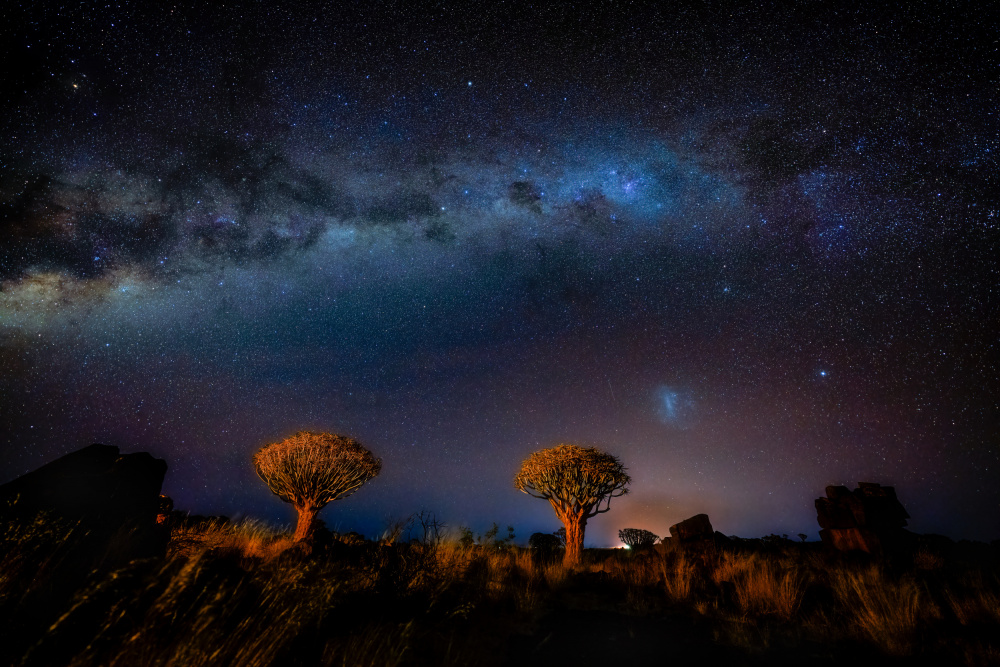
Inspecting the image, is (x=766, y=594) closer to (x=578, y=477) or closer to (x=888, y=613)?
(x=888, y=613)

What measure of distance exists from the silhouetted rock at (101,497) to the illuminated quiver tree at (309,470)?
8548mm

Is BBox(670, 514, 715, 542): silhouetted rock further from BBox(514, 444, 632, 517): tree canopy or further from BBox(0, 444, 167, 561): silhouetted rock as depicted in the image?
BBox(0, 444, 167, 561): silhouetted rock

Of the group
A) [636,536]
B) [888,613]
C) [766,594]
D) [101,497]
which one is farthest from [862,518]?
[101,497]

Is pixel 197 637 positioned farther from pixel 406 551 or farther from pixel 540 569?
pixel 540 569

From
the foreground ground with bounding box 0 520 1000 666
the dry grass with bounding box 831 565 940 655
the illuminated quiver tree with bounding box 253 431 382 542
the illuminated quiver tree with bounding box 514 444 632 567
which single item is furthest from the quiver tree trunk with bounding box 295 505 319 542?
the dry grass with bounding box 831 565 940 655

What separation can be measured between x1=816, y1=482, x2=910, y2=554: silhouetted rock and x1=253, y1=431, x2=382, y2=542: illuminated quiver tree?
18065 millimetres

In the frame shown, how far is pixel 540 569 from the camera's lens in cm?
1160

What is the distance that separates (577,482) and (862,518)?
400 inches

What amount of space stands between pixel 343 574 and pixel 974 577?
1589cm

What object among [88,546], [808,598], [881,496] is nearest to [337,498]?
[88,546]

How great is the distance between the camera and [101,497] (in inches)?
213

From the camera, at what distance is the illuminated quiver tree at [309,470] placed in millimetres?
14328

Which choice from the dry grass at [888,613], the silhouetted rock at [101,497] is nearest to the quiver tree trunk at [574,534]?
the dry grass at [888,613]

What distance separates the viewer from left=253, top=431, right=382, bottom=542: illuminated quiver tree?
47.0 ft
